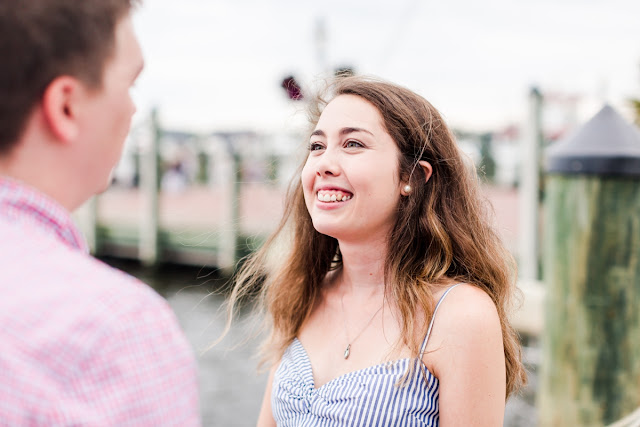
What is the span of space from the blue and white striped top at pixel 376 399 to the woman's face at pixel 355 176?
1.17 ft

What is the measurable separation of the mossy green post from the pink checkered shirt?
110 inches

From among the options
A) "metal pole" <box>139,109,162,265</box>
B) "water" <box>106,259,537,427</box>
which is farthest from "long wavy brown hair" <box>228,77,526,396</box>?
"metal pole" <box>139,109,162,265</box>

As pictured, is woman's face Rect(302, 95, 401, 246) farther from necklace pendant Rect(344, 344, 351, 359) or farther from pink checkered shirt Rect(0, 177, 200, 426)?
pink checkered shirt Rect(0, 177, 200, 426)

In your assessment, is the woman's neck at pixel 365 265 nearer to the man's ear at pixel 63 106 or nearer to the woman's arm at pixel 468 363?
the woman's arm at pixel 468 363

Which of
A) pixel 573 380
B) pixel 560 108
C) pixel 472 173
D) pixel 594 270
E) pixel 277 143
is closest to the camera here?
pixel 472 173

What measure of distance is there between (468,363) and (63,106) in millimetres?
1258

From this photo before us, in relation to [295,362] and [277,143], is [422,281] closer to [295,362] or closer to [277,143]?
[295,362]

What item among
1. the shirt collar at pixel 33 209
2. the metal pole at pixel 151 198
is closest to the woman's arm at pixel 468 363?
the shirt collar at pixel 33 209

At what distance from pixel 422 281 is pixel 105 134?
125 centimetres

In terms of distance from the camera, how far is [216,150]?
15555mm

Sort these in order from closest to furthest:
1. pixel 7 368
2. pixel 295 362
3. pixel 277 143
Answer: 1. pixel 7 368
2. pixel 295 362
3. pixel 277 143

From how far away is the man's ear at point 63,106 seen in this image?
76 cm

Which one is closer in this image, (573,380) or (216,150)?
(573,380)

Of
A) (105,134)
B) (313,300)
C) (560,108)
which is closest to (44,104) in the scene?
(105,134)
